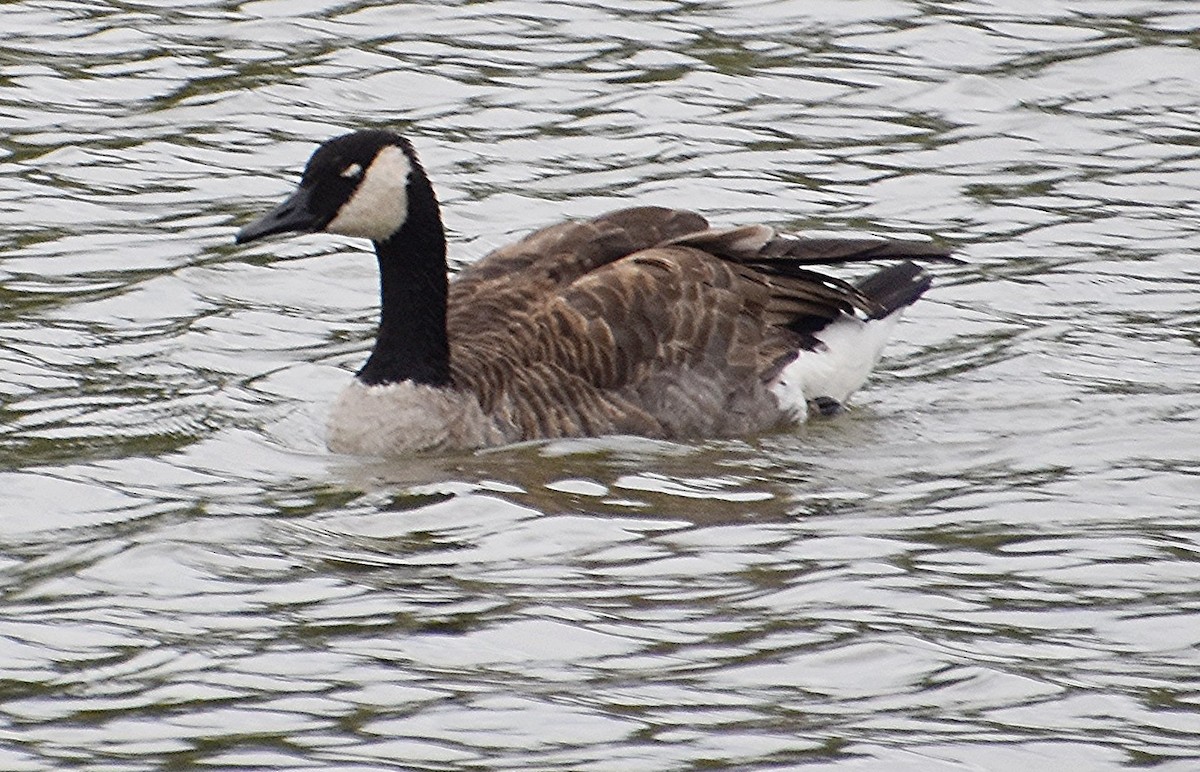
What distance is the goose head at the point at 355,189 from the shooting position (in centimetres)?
1030

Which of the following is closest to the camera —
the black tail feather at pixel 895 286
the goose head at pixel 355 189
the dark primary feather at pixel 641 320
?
the goose head at pixel 355 189

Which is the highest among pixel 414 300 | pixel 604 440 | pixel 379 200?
pixel 379 200

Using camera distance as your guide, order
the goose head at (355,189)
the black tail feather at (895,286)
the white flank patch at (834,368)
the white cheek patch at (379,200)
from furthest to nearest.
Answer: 1. the black tail feather at (895,286)
2. the white flank patch at (834,368)
3. the white cheek patch at (379,200)
4. the goose head at (355,189)

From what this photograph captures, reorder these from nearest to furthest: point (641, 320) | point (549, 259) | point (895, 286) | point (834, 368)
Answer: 1. point (641, 320)
2. point (549, 259)
3. point (834, 368)
4. point (895, 286)

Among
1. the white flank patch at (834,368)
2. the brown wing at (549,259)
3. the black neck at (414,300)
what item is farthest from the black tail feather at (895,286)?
the black neck at (414,300)

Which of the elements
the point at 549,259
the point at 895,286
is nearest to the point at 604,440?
the point at 549,259

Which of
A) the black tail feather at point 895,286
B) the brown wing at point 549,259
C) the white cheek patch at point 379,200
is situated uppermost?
the white cheek patch at point 379,200

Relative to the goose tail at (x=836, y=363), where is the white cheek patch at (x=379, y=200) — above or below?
above

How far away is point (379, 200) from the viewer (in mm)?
10469

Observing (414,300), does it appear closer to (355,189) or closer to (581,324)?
(355,189)

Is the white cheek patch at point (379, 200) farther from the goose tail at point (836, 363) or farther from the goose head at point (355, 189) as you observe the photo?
the goose tail at point (836, 363)

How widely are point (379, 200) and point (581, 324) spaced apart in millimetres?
959

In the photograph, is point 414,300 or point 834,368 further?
point 834,368

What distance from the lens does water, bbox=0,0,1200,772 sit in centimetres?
693
